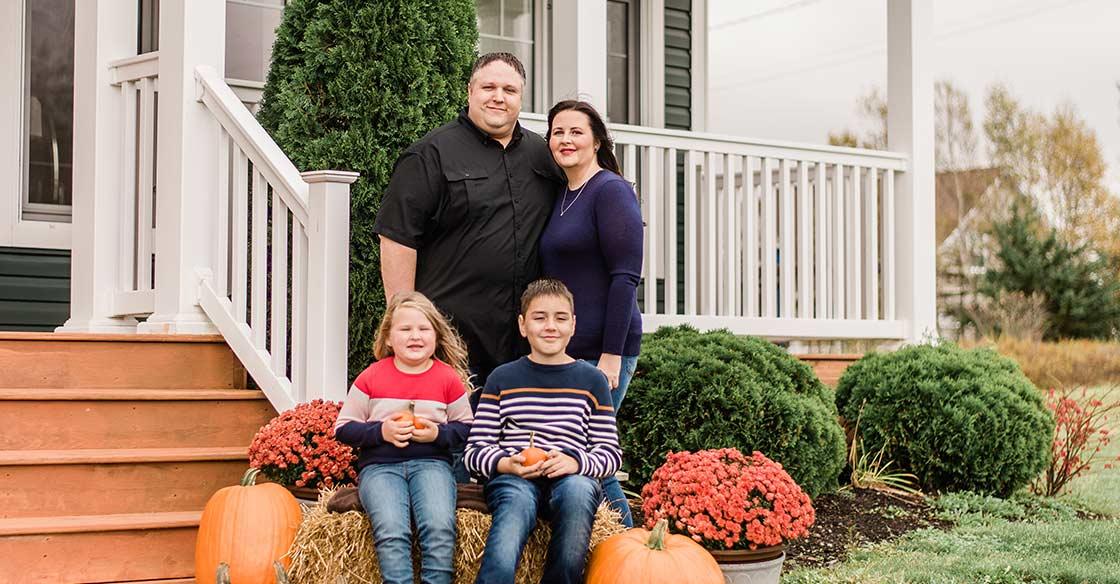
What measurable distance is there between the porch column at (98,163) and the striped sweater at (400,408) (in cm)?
231

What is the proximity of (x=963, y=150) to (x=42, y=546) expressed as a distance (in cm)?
2653

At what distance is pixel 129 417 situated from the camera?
4.71 metres

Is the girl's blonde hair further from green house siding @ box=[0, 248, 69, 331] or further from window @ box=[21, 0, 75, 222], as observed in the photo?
window @ box=[21, 0, 75, 222]

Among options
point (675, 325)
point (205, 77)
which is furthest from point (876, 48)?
point (205, 77)

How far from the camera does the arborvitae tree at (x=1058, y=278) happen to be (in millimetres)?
21094

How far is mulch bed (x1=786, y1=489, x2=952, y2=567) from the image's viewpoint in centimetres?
534

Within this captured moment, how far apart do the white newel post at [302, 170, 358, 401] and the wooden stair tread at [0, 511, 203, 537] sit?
632 millimetres

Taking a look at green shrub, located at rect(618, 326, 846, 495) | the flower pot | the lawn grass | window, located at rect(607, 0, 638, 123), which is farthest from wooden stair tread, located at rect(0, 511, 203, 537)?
window, located at rect(607, 0, 638, 123)

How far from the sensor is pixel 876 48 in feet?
113

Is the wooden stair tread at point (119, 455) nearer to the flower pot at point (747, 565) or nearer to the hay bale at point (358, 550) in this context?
the hay bale at point (358, 550)

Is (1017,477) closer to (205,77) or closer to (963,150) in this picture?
(205,77)

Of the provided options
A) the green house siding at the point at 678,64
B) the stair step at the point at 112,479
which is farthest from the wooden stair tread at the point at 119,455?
the green house siding at the point at 678,64

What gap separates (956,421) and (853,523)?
3.27 ft

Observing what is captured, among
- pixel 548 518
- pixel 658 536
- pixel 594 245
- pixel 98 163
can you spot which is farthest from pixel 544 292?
pixel 98 163
